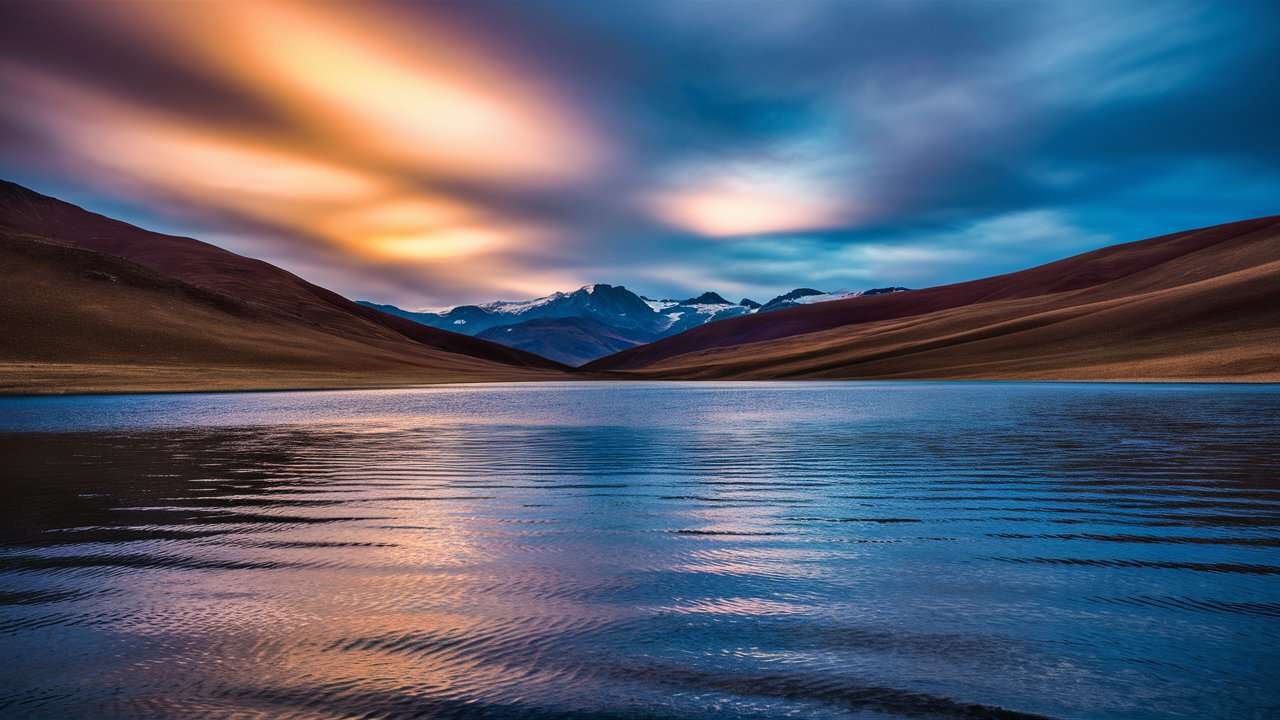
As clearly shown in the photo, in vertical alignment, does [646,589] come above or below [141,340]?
below

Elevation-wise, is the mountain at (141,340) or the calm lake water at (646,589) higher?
the mountain at (141,340)

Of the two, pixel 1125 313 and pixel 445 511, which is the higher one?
pixel 1125 313

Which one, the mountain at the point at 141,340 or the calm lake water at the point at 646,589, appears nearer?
the calm lake water at the point at 646,589

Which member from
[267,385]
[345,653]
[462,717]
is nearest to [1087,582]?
[462,717]

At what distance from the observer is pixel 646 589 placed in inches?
441

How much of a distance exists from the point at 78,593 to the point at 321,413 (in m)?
53.0

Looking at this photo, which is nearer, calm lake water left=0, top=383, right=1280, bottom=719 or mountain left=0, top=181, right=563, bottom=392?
calm lake water left=0, top=383, right=1280, bottom=719

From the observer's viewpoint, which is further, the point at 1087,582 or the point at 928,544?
the point at 928,544

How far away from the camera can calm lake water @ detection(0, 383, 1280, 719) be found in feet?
24.5

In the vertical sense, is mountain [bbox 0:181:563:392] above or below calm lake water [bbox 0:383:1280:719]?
above

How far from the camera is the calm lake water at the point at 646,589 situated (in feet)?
24.5

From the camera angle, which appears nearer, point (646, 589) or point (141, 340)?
point (646, 589)

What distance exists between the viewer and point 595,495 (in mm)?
20812

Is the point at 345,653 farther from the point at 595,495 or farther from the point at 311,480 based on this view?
the point at 311,480
